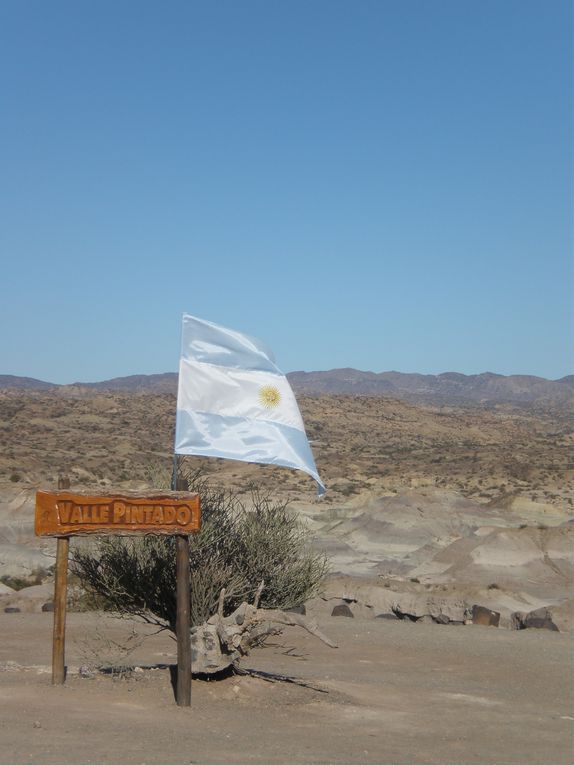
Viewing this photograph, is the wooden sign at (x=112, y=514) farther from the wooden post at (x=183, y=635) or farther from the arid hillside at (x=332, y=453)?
the arid hillside at (x=332, y=453)

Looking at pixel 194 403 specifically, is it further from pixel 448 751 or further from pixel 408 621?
pixel 408 621

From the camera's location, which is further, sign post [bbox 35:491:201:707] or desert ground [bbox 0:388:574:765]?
sign post [bbox 35:491:201:707]

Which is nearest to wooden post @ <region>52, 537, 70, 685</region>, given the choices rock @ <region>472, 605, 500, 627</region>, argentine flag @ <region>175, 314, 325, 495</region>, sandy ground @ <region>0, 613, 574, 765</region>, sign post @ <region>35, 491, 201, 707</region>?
sign post @ <region>35, 491, 201, 707</region>

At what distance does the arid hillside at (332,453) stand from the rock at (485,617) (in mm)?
14442

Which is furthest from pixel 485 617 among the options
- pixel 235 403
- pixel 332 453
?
pixel 332 453

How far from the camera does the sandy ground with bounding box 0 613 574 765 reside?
29.8 feet

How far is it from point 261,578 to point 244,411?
107 inches

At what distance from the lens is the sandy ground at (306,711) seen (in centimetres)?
909

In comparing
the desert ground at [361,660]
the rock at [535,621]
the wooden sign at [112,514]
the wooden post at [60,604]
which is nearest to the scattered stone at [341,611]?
the desert ground at [361,660]

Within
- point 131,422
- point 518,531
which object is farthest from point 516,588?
point 131,422

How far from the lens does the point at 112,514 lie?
10.8 meters

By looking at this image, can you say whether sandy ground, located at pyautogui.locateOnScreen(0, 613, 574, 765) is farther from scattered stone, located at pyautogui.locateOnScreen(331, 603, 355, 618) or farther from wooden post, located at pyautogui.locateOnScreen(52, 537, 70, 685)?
scattered stone, located at pyautogui.locateOnScreen(331, 603, 355, 618)

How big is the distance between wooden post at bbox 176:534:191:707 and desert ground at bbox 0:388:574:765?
0.66ft

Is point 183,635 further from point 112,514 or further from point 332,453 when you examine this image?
point 332,453
